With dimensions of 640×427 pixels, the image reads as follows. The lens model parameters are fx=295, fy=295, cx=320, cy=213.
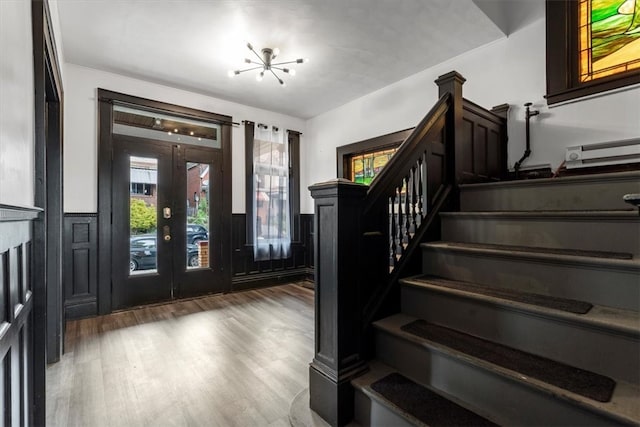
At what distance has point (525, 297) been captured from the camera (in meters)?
→ 1.49

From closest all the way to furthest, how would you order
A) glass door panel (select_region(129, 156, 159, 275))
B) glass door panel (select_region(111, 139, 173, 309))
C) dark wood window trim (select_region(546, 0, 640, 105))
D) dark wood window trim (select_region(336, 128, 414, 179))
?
1. dark wood window trim (select_region(546, 0, 640, 105))
2. glass door panel (select_region(111, 139, 173, 309))
3. glass door panel (select_region(129, 156, 159, 275))
4. dark wood window trim (select_region(336, 128, 414, 179))

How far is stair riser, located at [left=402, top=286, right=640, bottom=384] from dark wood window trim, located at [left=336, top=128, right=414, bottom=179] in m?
2.71

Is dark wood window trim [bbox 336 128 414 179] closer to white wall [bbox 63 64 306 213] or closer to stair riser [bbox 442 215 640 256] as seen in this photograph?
stair riser [bbox 442 215 640 256]

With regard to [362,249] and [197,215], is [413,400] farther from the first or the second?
[197,215]

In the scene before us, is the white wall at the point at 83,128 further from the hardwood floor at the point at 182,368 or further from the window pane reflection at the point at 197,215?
the hardwood floor at the point at 182,368

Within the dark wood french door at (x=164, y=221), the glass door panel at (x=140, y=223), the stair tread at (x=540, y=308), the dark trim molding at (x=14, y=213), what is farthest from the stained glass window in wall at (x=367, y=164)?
the dark trim molding at (x=14, y=213)

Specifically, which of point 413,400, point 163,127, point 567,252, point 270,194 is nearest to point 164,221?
point 163,127

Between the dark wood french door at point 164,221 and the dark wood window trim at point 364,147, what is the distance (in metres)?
1.91

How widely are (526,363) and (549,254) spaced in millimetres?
588

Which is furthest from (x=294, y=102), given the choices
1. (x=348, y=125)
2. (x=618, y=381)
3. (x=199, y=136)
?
(x=618, y=381)

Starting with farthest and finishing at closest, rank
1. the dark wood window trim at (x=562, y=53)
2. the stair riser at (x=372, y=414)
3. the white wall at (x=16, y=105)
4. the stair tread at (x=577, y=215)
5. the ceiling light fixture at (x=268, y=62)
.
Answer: the ceiling light fixture at (x=268, y=62) < the dark wood window trim at (x=562, y=53) < the stair tread at (x=577, y=215) < the stair riser at (x=372, y=414) < the white wall at (x=16, y=105)

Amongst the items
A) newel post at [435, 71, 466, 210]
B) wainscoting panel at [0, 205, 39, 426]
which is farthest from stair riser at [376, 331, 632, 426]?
wainscoting panel at [0, 205, 39, 426]

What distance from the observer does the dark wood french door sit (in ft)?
12.2

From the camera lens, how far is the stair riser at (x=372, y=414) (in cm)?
136
